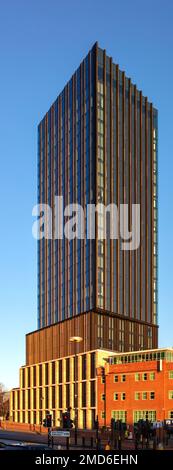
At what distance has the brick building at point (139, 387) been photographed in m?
118

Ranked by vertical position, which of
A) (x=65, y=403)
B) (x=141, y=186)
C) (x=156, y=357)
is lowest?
(x=65, y=403)

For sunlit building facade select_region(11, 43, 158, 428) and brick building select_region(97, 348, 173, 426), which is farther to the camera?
sunlit building facade select_region(11, 43, 158, 428)

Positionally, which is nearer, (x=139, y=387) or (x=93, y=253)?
(x=139, y=387)

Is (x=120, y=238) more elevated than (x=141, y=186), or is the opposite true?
(x=141, y=186)

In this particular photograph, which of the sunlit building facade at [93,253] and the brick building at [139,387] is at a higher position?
the sunlit building facade at [93,253]

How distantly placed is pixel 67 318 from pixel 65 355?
8738 millimetres

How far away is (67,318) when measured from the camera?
167m

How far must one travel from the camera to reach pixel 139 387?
121562 mm

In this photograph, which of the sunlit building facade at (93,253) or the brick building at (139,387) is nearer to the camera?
the brick building at (139,387)

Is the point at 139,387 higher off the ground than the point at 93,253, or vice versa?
the point at 93,253

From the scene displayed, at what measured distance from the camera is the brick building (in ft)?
387

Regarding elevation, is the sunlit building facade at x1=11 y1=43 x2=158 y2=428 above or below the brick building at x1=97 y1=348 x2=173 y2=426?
above
